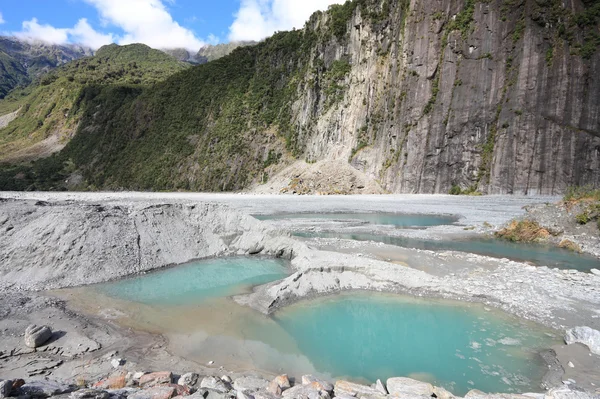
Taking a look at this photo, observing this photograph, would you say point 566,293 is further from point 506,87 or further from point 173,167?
point 173,167

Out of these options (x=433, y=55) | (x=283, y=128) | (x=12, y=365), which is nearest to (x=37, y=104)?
(x=283, y=128)

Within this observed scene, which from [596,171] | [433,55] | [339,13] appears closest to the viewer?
[596,171]

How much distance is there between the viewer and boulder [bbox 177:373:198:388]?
6414 mm

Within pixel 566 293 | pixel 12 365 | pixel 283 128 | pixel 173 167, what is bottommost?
pixel 12 365

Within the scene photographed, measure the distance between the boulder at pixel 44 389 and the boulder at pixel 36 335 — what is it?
9.07 feet

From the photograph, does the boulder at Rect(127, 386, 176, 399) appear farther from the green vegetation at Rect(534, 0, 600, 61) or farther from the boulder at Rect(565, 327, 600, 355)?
the green vegetation at Rect(534, 0, 600, 61)

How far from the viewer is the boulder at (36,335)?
7820 millimetres

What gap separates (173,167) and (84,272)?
5951cm

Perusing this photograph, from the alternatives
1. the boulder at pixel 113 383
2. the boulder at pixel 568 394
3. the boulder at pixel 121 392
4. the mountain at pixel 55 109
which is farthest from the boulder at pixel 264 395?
the mountain at pixel 55 109

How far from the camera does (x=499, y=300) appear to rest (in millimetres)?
10539

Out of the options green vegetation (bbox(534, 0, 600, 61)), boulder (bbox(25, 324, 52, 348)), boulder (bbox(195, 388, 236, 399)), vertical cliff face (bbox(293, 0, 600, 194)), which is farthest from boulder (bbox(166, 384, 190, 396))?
green vegetation (bbox(534, 0, 600, 61))

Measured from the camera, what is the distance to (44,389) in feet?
17.5

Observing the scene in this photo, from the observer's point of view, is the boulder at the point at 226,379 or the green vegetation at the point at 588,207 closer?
the boulder at the point at 226,379

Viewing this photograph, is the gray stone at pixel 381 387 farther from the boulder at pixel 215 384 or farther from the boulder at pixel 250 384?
the boulder at pixel 215 384
